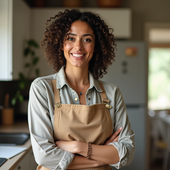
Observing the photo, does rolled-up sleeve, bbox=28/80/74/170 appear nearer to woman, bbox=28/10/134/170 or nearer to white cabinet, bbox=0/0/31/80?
woman, bbox=28/10/134/170

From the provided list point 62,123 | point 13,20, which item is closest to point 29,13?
point 13,20

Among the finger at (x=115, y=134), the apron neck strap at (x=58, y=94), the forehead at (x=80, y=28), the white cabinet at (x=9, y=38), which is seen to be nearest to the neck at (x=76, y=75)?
the apron neck strap at (x=58, y=94)

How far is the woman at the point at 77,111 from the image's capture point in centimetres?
121

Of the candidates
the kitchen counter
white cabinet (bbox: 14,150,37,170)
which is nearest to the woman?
the kitchen counter

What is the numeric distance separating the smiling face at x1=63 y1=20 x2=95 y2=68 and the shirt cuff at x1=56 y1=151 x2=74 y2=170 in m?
0.48

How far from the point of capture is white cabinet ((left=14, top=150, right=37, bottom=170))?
1640mm

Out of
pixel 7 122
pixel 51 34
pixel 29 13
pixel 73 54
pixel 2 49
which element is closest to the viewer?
pixel 73 54

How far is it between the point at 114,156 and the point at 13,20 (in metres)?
1.62

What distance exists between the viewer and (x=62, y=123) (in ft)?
4.09

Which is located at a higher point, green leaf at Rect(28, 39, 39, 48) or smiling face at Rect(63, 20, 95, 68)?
green leaf at Rect(28, 39, 39, 48)

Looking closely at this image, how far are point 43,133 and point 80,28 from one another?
61 centimetres

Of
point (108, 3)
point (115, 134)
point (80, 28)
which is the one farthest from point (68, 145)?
point (108, 3)

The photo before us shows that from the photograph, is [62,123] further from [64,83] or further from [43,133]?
[64,83]

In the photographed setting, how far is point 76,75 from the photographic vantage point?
1413 millimetres
